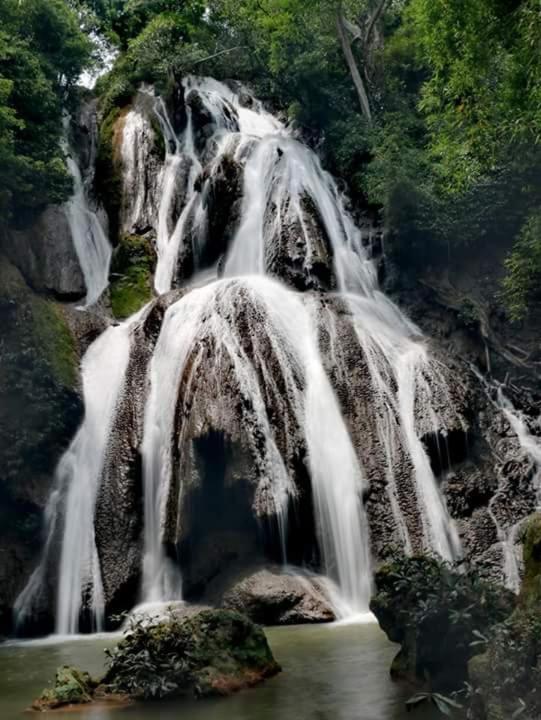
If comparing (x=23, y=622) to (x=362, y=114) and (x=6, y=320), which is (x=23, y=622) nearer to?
(x=6, y=320)

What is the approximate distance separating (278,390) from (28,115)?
495 inches

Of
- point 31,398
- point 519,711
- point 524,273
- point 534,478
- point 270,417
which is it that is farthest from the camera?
point 524,273

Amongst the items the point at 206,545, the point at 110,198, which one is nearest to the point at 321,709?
the point at 206,545

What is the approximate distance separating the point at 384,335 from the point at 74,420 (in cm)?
730

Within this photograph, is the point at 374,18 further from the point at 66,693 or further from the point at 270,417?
the point at 66,693

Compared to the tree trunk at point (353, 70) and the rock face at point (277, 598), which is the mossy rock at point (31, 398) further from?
the tree trunk at point (353, 70)

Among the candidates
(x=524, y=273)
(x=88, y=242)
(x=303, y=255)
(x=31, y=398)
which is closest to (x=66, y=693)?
(x=31, y=398)

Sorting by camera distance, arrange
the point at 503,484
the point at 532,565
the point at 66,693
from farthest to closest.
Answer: the point at 503,484 < the point at 66,693 < the point at 532,565

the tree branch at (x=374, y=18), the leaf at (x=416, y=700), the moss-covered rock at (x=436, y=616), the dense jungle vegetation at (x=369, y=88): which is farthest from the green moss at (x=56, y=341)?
the tree branch at (x=374, y=18)

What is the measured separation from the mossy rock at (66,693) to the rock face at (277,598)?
16.0 ft

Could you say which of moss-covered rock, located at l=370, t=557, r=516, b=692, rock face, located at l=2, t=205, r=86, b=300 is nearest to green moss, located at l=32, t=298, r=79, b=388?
rock face, located at l=2, t=205, r=86, b=300

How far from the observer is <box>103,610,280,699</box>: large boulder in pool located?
23.1ft

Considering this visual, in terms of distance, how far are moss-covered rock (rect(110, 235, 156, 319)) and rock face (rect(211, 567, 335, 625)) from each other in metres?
10.2

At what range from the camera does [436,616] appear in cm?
655
